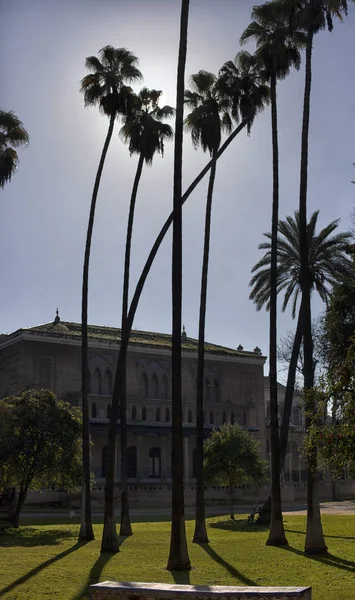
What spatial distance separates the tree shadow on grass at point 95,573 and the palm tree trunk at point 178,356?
1.80 m

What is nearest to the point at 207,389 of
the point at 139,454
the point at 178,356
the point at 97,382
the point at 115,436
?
the point at 139,454

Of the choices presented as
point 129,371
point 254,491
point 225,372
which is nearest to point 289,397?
point 254,491

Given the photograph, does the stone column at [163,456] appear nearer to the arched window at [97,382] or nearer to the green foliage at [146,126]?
the arched window at [97,382]

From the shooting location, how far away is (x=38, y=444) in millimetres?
33562

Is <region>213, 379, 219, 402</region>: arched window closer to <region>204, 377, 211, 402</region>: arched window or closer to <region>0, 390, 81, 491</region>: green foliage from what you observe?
<region>204, 377, 211, 402</region>: arched window

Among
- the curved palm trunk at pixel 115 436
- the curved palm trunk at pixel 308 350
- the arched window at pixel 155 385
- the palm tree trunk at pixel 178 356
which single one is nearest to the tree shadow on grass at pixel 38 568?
the curved palm trunk at pixel 115 436

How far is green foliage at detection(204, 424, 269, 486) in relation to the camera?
1684 inches

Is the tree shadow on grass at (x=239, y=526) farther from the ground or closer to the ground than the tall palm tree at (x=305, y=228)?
closer to the ground

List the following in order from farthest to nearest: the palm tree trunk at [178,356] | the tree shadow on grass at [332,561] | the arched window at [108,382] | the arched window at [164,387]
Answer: the arched window at [164,387], the arched window at [108,382], the tree shadow on grass at [332,561], the palm tree trunk at [178,356]

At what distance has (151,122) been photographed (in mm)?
30359

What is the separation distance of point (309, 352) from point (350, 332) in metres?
6.03

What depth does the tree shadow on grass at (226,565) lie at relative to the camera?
17.1 metres

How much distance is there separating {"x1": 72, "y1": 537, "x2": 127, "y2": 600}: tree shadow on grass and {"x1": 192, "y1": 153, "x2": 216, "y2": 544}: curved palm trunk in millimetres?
4630

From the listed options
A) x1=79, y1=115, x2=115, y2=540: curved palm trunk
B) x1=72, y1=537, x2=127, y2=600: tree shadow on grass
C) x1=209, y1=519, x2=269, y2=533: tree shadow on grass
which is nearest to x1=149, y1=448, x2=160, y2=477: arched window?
x1=209, y1=519, x2=269, y2=533: tree shadow on grass
